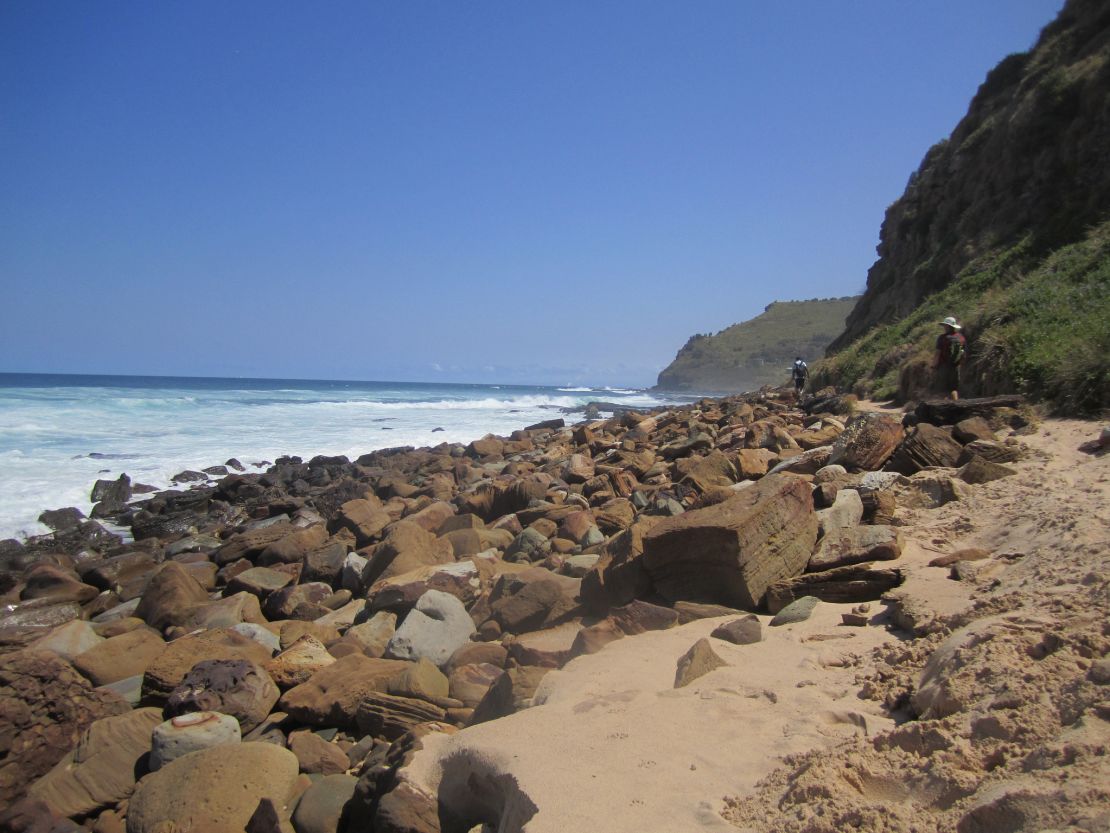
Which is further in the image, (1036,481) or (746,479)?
(746,479)

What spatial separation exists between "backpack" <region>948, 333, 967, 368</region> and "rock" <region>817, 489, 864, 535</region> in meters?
5.68

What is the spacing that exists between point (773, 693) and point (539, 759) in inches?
40.5

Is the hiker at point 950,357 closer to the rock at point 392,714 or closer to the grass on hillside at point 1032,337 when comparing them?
the grass on hillside at point 1032,337

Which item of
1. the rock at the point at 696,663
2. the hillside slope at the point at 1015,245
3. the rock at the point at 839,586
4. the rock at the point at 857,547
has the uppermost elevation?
the hillside slope at the point at 1015,245

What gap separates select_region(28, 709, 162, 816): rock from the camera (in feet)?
11.9

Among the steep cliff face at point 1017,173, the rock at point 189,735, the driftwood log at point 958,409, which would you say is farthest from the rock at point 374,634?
the steep cliff face at point 1017,173

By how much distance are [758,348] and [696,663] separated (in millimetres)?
89608

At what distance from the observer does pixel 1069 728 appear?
1985 mm

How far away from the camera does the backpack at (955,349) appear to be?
9500 millimetres

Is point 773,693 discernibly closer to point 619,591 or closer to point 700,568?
point 700,568

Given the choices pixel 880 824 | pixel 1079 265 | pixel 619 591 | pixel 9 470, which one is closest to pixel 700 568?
pixel 619 591

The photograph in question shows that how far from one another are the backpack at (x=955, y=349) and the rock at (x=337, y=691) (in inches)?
336

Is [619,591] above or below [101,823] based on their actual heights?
above

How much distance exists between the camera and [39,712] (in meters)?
4.07
